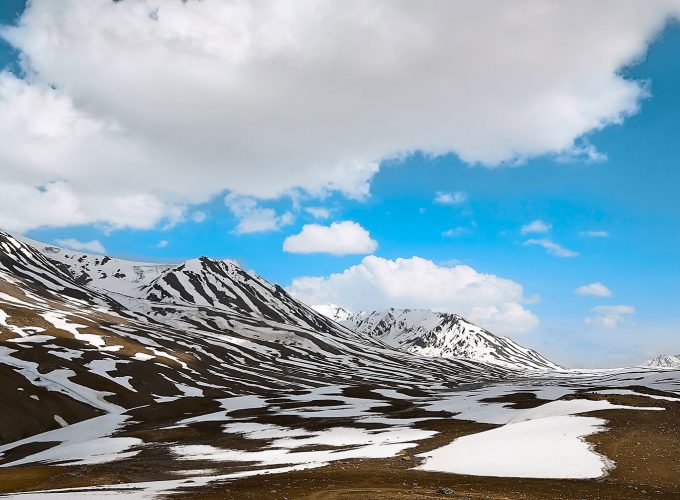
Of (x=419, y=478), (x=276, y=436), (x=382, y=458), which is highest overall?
(x=419, y=478)

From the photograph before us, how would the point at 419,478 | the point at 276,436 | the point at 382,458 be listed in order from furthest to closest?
1. the point at 276,436
2. the point at 382,458
3. the point at 419,478

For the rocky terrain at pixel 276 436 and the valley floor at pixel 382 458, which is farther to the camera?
the rocky terrain at pixel 276 436

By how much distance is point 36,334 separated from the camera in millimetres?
146375

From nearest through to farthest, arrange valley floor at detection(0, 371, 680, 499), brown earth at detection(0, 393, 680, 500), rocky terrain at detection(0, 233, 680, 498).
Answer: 1. brown earth at detection(0, 393, 680, 500)
2. valley floor at detection(0, 371, 680, 499)
3. rocky terrain at detection(0, 233, 680, 498)

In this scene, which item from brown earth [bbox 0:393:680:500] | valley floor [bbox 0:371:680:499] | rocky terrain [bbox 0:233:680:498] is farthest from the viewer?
rocky terrain [bbox 0:233:680:498]

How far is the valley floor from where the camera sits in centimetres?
2992

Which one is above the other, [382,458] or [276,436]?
[382,458]

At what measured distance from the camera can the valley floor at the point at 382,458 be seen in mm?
29922

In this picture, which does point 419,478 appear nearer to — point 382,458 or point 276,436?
point 382,458

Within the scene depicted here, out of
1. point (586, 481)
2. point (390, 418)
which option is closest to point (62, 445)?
point (390, 418)

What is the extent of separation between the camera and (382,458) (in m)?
44.2

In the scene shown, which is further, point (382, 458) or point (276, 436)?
point (276, 436)

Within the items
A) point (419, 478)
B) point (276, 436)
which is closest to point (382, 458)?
point (419, 478)

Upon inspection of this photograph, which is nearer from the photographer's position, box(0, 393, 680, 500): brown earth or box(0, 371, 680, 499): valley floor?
box(0, 393, 680, 500): brown earth
